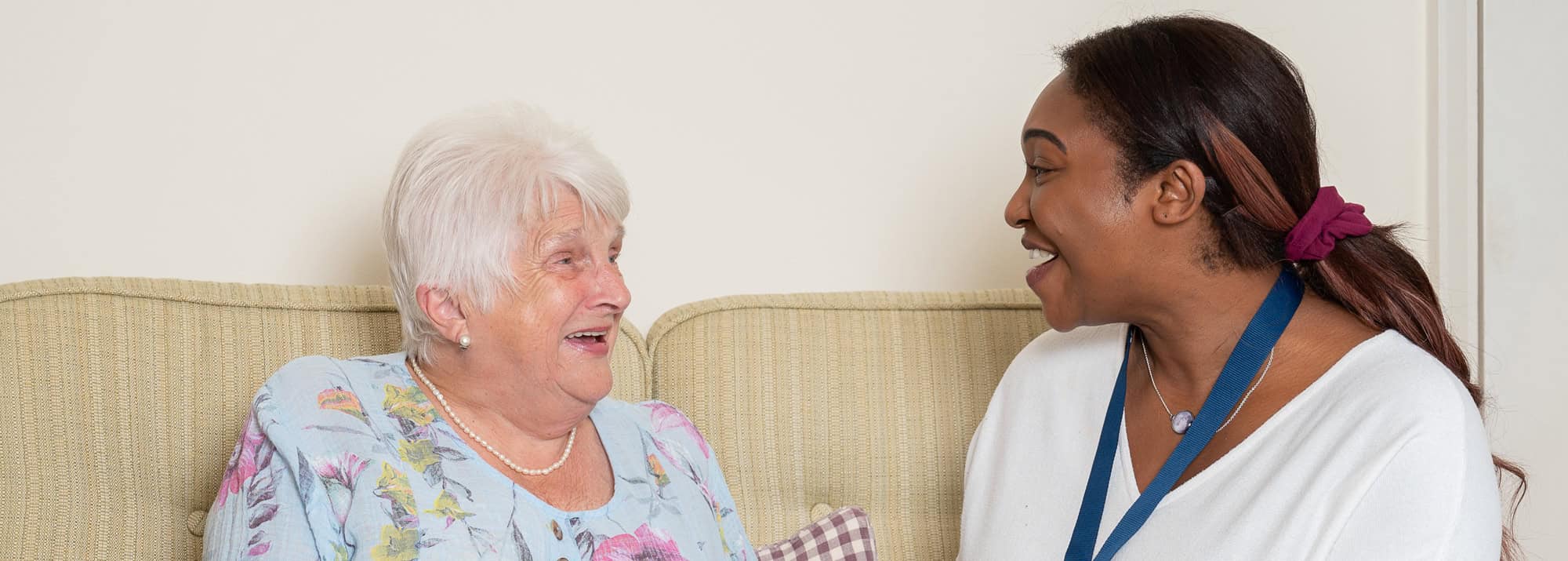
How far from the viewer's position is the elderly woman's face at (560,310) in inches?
58.6

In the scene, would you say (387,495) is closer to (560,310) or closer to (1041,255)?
(560,310)

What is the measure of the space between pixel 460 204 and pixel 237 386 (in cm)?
45

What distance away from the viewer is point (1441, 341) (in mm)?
1489

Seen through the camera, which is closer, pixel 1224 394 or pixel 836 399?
pixel 1224 394

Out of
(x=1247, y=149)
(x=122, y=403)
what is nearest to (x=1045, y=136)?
(x=1247, y=149)

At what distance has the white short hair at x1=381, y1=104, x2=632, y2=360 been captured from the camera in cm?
148

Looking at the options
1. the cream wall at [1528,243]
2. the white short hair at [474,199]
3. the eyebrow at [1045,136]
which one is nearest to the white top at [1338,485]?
the eyebrow at [1045,136]

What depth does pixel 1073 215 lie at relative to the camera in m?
1.52

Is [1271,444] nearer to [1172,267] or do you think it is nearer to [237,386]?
[1172,267]

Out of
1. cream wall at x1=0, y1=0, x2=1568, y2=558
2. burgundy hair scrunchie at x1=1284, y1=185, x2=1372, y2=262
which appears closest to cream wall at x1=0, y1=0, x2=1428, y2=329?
cream wall at x1=0, y1=0, x2=1568, y2=558

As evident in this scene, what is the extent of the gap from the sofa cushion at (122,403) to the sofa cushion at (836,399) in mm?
577

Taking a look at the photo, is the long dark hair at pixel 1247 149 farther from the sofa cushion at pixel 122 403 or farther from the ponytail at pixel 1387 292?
the sofa cushion at pixel 122 403

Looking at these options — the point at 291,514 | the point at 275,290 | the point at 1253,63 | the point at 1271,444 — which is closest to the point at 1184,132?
the point at 1253,63

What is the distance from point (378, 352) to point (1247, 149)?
1.15 meters
